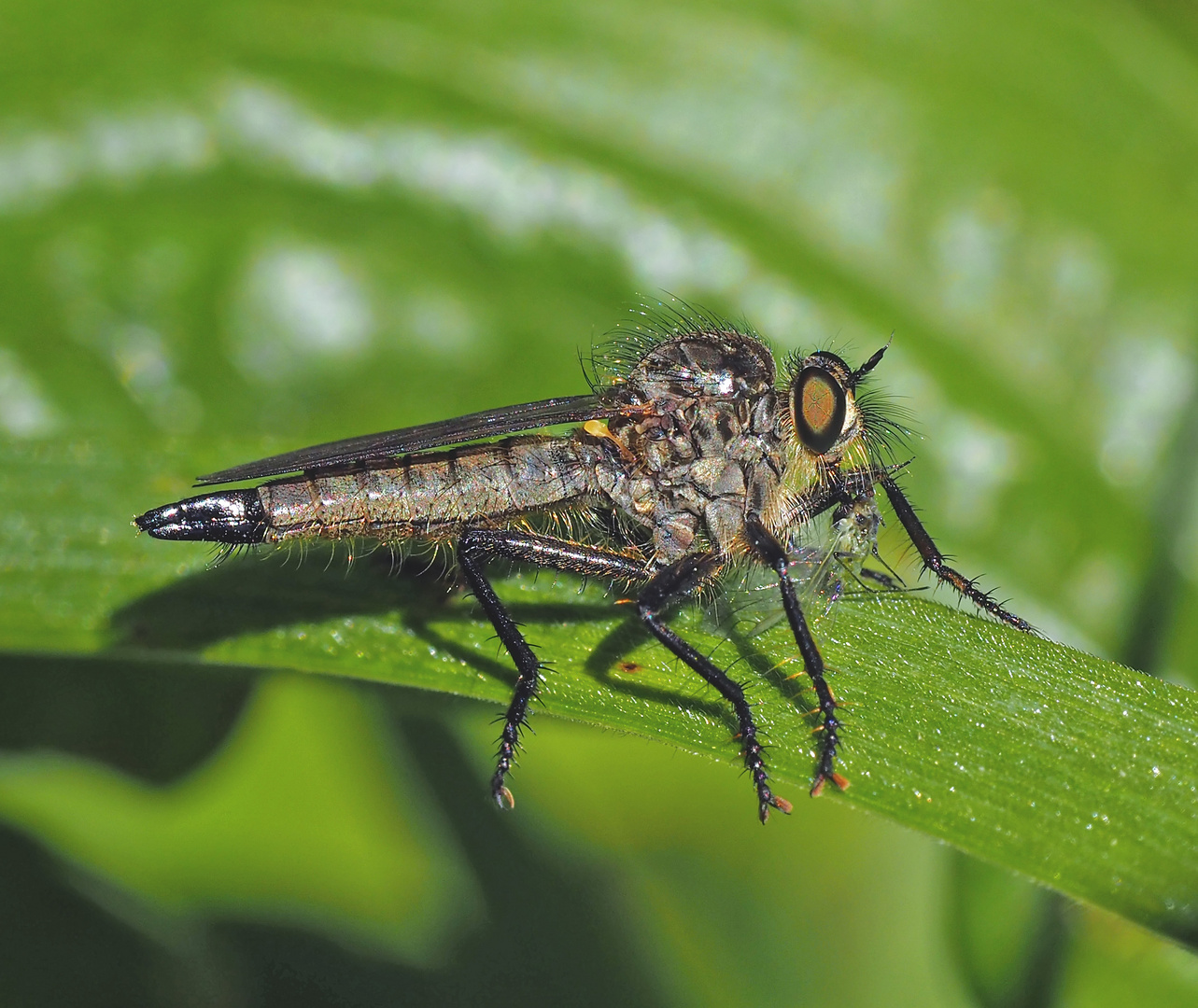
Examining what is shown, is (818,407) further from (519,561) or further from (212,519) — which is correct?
(212,519)

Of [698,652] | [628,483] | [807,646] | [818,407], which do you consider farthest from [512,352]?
[807,646]

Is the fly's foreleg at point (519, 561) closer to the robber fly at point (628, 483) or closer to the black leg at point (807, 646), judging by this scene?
the robber fly at point (628, 483)

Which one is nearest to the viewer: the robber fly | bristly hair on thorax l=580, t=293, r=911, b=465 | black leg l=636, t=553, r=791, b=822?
black leg l=636, t=553, r=791, b=822

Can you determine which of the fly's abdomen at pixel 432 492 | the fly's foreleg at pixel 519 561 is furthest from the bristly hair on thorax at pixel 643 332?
the fly's foreleg at pixel 519 561

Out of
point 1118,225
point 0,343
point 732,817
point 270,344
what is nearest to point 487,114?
point 270,344

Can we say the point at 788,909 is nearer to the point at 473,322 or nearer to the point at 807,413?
the point at 807,413

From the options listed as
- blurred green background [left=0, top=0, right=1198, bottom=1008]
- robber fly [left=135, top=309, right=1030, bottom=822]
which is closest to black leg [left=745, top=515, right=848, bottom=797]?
robber fly [left=135, top=309, right=1030, bottom=822]

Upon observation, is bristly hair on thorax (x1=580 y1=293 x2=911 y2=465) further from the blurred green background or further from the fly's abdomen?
the fly's abdomen
